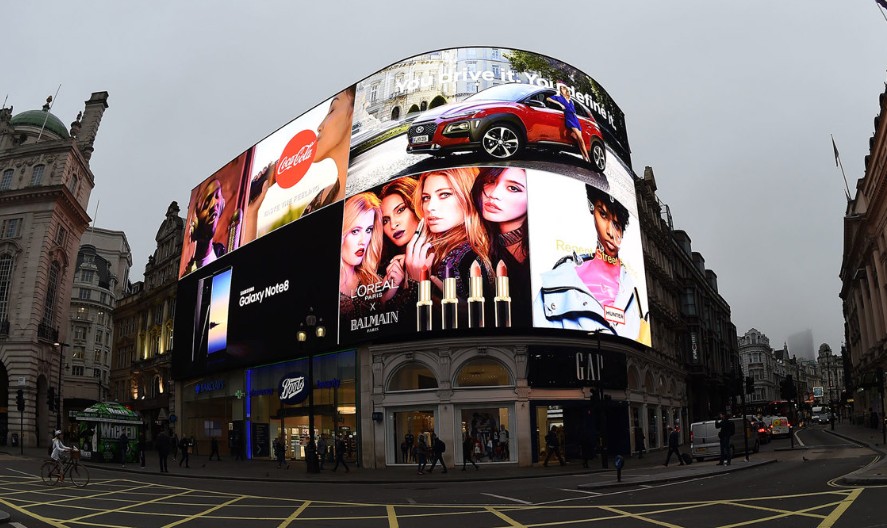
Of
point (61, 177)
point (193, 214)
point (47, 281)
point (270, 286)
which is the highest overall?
point (61, 177)

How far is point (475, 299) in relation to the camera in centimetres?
3541

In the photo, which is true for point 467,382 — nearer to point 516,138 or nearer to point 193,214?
point 516,138

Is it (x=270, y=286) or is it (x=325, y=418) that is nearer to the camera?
(x=325, y=418)

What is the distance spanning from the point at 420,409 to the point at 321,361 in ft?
27.0

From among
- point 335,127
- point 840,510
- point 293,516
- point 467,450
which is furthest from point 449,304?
point 840,510

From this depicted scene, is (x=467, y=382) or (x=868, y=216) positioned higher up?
(x=868, y=216)

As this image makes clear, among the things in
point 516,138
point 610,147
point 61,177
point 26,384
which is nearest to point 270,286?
point 516,138

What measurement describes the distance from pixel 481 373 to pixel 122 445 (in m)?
21.8

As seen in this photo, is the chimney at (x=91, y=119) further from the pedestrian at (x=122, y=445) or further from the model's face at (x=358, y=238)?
the model's face at (x=358, y=238)

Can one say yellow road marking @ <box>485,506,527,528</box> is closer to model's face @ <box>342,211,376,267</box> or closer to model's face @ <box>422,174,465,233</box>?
model's face @ <box>422,174,465,233</box>

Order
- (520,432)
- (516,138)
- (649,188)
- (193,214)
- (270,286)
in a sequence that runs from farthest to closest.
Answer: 1. (649,188)
2. (193,214)
3. (270,286)
4. (516,138)
5. (520,432)

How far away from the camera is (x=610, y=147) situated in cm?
4541

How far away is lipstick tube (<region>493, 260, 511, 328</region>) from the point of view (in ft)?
116

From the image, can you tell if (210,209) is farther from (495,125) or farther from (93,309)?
(93,309)
